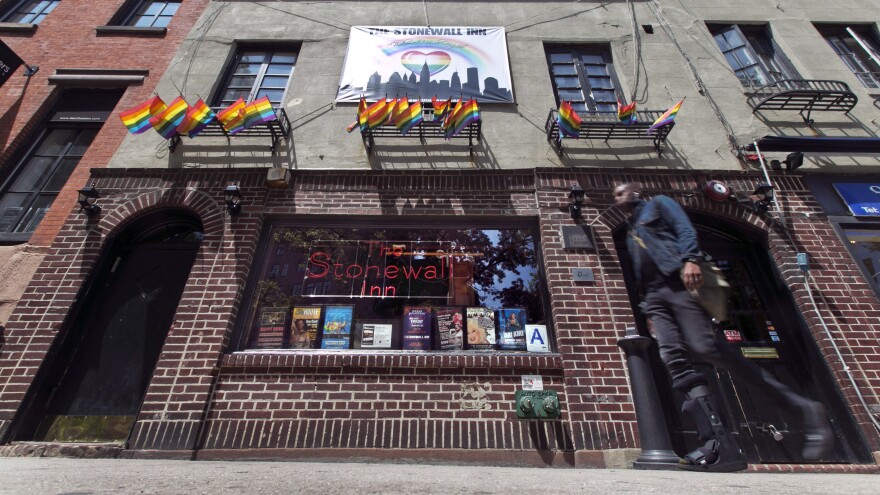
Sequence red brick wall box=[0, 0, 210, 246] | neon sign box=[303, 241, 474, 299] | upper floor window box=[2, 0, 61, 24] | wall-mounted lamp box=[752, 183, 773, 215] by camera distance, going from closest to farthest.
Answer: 1. neon sign box=[303, 241, 474, 299]
2. wall-mounted lamp box=[752, 183, 773, 215]
3. red brick wall box=[0, 0, 210, 246]
4. upper floor window box=[2, 0, 61, 24]

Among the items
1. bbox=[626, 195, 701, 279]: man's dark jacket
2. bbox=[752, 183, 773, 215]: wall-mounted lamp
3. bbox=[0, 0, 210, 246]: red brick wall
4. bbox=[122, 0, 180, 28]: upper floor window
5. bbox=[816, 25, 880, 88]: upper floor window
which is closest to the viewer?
bbox=[626, 195, 701, 279]: man's dark jacket

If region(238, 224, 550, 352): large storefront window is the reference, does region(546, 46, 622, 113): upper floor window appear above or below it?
above

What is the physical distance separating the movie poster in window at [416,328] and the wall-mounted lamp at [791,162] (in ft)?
18.4

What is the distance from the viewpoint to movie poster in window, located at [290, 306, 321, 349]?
4.92m

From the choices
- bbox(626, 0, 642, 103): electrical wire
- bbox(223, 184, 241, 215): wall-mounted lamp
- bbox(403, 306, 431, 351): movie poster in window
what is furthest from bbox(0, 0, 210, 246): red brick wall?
bbox(626, 0, 642, 103): electrical wire

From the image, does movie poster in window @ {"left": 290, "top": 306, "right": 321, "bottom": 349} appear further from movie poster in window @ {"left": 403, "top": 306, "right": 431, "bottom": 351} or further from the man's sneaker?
the man's sneaker

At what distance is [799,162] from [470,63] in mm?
5402

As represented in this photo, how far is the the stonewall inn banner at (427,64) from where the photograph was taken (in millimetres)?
7160

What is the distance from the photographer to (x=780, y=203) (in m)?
5.77

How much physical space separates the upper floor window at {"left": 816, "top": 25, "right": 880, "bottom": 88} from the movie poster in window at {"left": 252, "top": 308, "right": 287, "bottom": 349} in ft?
36.1

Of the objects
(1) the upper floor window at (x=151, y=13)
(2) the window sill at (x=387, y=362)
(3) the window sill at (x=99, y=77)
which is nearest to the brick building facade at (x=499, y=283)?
(2) the window sill at (x=387, y=362)

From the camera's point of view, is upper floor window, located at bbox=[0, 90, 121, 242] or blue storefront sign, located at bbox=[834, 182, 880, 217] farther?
upper floor window, located at bbox=[0, 90, 121, 242]

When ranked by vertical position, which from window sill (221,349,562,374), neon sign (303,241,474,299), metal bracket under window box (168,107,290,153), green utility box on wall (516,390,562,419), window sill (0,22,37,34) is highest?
window sill (0,22,37,34)

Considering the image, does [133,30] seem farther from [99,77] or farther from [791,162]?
[791,162]
